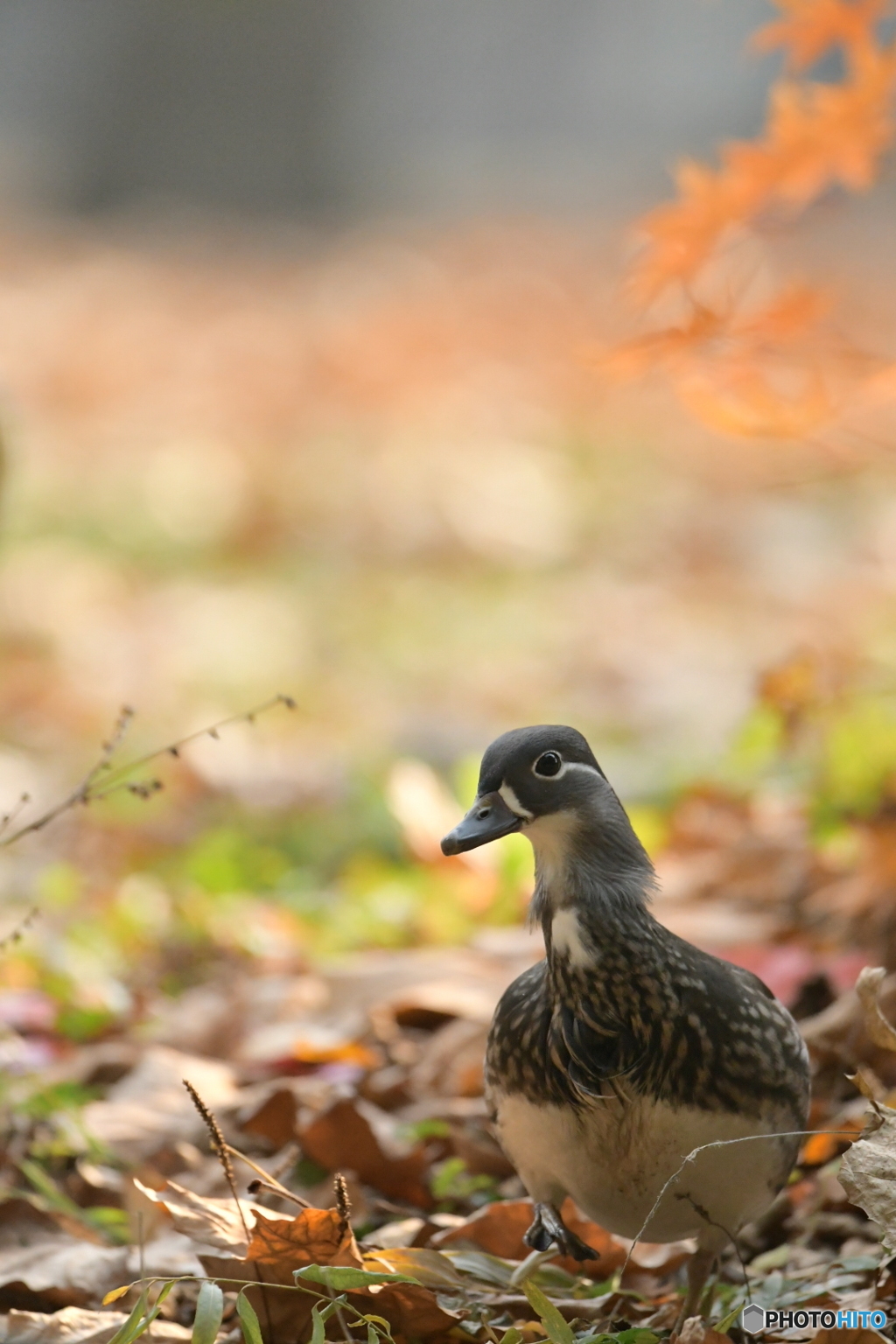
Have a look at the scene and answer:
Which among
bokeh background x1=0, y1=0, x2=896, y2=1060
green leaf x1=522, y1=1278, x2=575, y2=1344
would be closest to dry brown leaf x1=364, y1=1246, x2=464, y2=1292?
green leaf x1=522, y1=1278, x2=575, y2=1344

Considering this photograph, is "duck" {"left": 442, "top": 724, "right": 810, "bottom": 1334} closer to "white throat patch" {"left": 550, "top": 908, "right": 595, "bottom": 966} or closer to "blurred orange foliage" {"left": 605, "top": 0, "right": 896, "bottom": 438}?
"white throat patch" {"left": 550, "top": 908, "right": 595, "bottom": 966}

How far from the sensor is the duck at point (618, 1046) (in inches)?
74.8

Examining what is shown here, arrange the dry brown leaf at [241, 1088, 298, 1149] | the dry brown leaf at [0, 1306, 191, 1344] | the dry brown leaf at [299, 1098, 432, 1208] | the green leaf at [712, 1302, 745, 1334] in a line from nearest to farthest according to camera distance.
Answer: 1. the green leaf at [712, 1302, 745, 1334]
2. the dry brown leaf at [0, 1306, 191, 1344]
3. the dry brown leaf at [299, 1098, 432, 1208]
4. the dry brown leaf at [241, 1088, 298, 1149]

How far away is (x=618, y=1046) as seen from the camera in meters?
1.91

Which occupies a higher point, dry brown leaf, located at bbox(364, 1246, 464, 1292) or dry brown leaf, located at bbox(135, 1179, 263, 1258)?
dry brown leaf, located at bbox(135, 1179, 263, 1258)

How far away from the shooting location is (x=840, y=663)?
13.1ft

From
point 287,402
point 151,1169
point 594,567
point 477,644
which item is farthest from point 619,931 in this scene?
point 287,402

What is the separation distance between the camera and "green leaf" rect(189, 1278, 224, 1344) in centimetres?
171

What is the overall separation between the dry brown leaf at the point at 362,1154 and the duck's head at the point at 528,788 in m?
0.82

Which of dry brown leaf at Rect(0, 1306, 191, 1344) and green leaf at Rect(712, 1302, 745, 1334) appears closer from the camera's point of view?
green leaf at Rect(712, 1302, 745, 1334)

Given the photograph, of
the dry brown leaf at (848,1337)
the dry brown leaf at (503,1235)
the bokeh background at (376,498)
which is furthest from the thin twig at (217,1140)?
the bokeh background at (376,498)

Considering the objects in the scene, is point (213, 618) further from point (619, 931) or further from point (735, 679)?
point (619, 931)

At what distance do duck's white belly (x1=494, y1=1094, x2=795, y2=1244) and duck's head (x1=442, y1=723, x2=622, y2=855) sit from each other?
36 cm

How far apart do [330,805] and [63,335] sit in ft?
28.9
